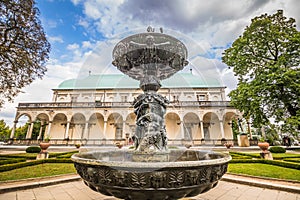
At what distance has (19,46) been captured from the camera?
11430mm

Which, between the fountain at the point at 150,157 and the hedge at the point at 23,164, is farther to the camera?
the hedge at the point at 23,164

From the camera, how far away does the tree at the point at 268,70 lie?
14.6m

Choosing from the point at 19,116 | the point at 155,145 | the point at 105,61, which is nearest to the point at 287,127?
the point at 155,145

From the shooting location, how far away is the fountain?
208 cm

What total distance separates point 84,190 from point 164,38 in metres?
5.28

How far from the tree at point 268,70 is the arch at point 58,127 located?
31.5 m

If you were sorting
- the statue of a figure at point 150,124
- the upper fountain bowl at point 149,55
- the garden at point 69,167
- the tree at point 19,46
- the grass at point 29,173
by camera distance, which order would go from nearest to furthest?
1. the statue of a figure at point 150,124
2. the upper fountain bowl at point 149,55
3. the grass at point 29,173
4. the garden at point 69,167
5. the tree at point 19,46

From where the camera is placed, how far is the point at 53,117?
30.8 meters

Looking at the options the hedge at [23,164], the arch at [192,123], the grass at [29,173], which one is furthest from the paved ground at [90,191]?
the arch at [192,123]

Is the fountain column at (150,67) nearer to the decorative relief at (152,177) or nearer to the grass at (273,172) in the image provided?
the decorative relief at (152,177)

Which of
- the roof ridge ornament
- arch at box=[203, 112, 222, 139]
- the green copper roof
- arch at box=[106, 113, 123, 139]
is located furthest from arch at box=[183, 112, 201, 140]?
the roof ridge ornament

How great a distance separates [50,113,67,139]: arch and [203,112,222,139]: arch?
28.3m

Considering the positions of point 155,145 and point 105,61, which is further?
point 105,61

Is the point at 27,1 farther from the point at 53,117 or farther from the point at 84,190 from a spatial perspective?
the point at 53,117
